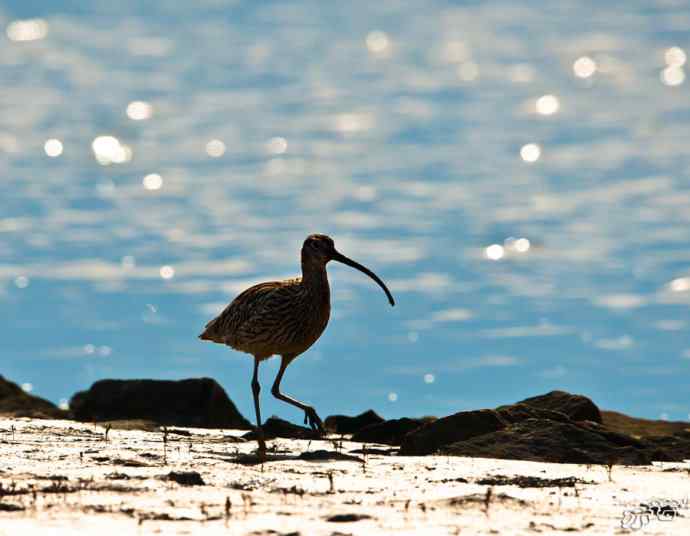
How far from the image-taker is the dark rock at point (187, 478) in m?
10.2

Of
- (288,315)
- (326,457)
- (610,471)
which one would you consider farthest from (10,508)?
(288,315)

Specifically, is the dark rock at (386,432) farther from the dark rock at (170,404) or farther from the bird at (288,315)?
the dark rock at (170,404)

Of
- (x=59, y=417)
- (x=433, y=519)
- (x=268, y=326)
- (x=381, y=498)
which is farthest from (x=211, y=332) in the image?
(x=433, y=519)

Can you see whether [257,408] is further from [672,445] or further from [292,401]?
[672,445]

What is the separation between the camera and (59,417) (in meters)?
20.5

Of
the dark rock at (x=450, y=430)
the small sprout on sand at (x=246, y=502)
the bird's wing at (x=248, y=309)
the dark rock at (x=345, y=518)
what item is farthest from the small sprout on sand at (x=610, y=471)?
the bird's wing at (x=248, y=309)

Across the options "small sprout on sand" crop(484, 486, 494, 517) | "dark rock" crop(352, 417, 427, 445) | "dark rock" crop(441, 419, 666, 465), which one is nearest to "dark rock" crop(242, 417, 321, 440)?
"dark rock" crop(352, 417, 427, 445)

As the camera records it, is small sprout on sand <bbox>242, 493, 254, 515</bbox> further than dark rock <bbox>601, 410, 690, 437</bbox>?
No

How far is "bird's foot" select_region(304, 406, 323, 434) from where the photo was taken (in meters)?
15.9

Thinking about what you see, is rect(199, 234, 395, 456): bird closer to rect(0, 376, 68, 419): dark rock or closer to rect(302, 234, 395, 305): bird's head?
rect(302, 234, 395, 305): bird's head

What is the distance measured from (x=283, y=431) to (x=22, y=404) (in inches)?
315

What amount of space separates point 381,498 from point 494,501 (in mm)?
878

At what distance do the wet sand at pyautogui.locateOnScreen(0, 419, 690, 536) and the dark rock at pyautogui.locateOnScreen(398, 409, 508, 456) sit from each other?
13.5 inches

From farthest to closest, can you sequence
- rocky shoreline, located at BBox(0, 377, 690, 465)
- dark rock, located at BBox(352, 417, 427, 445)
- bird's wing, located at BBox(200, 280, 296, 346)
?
dark rock, located at BBox(352, 417, 427, 445) → bird's wing, located at BBox(200, 280, 296, 346) → rocky shoreline, located at BBox(0, 377, 690, 465)
